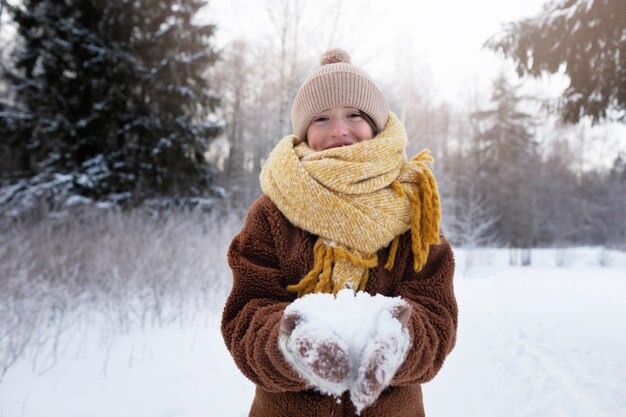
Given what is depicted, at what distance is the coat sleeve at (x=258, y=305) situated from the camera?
3.08 ft

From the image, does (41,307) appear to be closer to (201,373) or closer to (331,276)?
(201,373)

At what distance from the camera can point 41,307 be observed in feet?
13.4

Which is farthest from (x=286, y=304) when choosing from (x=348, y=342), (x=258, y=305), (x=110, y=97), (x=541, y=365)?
(x=110, y=97)

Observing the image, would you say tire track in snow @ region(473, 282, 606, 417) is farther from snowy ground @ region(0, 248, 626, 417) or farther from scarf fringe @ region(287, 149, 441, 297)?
scarf fringe @ region(287, 149, 441, 297)

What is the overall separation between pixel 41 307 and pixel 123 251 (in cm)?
173

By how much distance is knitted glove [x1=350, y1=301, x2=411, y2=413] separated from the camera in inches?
27.7

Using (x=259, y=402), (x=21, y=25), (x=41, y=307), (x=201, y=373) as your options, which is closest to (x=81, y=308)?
(x=41, y=307)

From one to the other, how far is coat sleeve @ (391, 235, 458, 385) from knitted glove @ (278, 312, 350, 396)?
21 centimetres

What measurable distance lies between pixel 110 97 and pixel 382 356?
9553mm

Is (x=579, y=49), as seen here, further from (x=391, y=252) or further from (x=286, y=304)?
(x=286, y=304)

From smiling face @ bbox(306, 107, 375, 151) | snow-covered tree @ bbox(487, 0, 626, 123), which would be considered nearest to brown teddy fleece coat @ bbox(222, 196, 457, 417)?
smiling face @ bbox(306, 107, 375, 151)

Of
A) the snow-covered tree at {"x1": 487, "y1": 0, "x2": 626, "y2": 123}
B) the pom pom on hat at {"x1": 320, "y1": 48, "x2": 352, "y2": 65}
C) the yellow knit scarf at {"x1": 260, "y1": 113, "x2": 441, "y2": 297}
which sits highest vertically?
the snow-covered tree at {"x1": 487, "y1": 0, "x2": 626, "y2": 123}

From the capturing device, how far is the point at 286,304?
1072 millimetres

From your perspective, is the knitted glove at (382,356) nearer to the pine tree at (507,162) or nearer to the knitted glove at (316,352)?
the knitted glove at (316,352)
